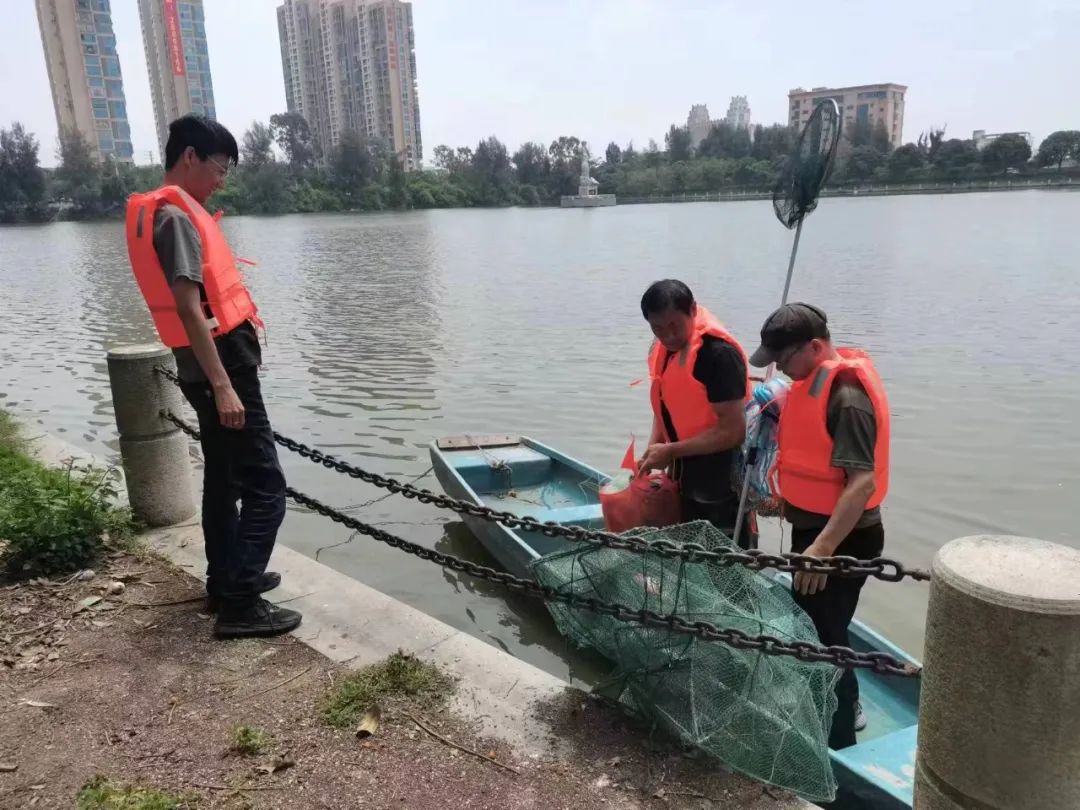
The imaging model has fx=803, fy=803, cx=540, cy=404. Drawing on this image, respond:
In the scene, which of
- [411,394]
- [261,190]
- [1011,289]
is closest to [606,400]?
[411,394]

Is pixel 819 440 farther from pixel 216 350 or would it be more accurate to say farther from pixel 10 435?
pixel 10 435

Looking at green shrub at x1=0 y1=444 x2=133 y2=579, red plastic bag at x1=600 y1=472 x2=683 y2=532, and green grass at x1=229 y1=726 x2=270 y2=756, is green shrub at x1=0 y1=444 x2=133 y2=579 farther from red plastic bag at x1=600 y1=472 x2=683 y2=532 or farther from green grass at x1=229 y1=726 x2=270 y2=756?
red plastic bag at x1=600 y1=472 x2=683 y2=532

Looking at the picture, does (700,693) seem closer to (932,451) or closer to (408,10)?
(932,451)

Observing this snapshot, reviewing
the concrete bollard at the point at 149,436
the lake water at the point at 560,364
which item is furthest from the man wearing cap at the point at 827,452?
the concrete bollard at the point at 149,436

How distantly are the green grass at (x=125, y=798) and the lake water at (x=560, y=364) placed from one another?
10.6ft

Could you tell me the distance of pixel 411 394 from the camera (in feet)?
42.2

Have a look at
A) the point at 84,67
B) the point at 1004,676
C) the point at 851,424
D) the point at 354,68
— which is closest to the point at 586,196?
the point at 354,68

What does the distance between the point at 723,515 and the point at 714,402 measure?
728mm

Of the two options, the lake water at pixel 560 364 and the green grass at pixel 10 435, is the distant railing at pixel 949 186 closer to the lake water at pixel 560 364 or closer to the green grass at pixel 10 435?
the lake water at pixel 560 364

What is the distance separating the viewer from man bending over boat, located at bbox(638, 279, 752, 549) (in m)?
3.93

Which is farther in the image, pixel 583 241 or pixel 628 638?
pixel 583 241

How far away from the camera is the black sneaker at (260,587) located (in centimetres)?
382

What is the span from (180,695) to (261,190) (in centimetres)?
9491

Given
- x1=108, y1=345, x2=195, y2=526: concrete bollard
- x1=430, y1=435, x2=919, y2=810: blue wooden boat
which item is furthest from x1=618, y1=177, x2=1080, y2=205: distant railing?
x1=108, y1=345, x2=195, y2=526: concrete bollard
